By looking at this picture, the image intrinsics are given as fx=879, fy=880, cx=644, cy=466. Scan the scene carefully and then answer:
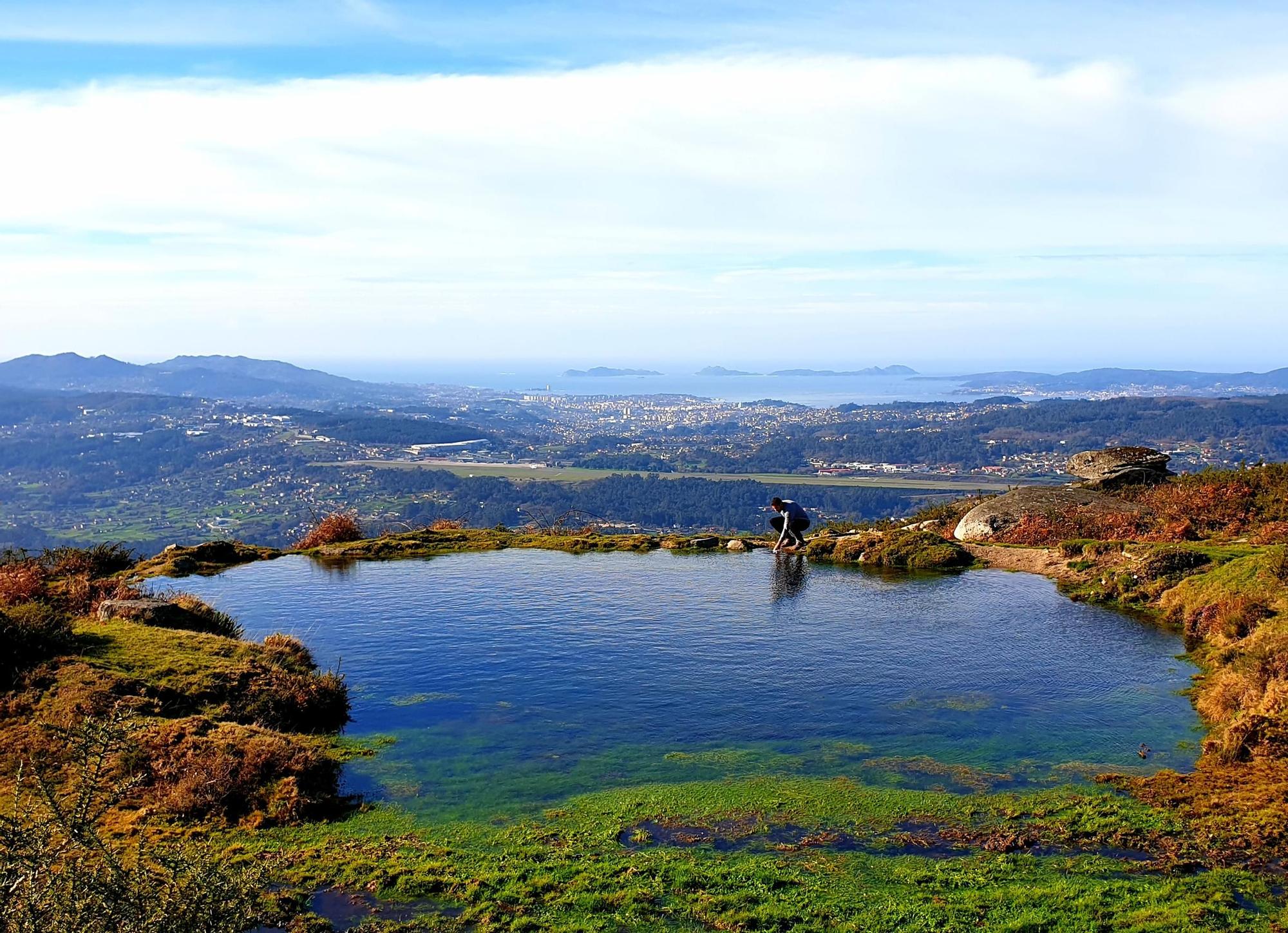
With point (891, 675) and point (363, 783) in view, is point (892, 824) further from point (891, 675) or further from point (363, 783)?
point (363, 783)

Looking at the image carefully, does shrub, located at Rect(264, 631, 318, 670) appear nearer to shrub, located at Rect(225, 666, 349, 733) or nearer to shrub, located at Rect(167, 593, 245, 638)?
shrub, located at Rect(225, 666, 349, 733)

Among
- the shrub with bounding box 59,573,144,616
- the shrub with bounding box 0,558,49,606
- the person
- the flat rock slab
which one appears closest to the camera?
the shrub with bounding box 0,558,49,606

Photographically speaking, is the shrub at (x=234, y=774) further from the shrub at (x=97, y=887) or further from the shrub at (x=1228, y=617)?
the shrub at (x=1228, y=617)

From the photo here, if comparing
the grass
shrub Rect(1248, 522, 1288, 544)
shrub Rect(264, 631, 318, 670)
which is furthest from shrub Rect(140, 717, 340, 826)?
shrub Rect(1248, 522, 1288, 544)

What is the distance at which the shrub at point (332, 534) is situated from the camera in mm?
31859

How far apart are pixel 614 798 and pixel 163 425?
7789 inches

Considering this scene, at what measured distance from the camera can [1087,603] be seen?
2345 cm

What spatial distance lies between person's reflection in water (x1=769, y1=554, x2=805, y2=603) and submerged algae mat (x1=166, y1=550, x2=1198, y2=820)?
0.12 m

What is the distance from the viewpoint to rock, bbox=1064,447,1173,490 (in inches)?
1348

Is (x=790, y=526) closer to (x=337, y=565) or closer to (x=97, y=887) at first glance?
(x=337, y=565)

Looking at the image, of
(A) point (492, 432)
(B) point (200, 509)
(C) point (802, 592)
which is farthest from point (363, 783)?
(A) point (492, 432)

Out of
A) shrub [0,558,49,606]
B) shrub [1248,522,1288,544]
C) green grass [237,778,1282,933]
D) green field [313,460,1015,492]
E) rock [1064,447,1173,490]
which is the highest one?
rock [1064,447,1173,490]

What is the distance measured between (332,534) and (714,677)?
19477 millimetres

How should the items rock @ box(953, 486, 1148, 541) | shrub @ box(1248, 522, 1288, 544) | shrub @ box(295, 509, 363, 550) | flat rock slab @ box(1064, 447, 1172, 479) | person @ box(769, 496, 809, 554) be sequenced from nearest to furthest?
shrub @ box(1248, 522, 1288, 544), person @ box(769, 496, 809, 554), rock @ box(953, 486, 1148, 541), shrub @ box(295, 509, 363, 550), flat rock slab @ box(1064, 447, 1172, 479)
